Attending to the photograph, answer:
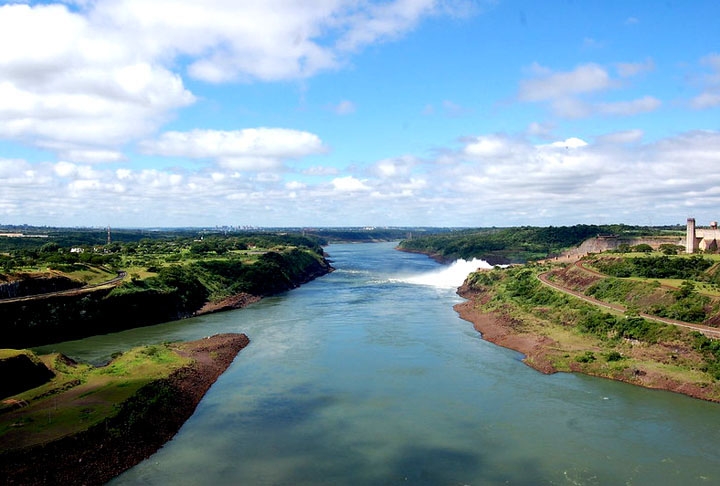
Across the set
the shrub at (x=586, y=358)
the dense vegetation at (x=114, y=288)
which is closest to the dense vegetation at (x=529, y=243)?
the dense vegetation at (x=114, y=288)

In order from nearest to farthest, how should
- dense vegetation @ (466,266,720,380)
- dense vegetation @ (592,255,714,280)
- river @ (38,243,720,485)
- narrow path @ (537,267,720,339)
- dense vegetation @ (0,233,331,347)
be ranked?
river @ (38,243,720,485) < dense vegetation @ (466,266,720,380) < narrow path @ (537,267,720,339) < dense vegetation @ (0,233,331,347) < dense vegetation @ (592,255,714,280)

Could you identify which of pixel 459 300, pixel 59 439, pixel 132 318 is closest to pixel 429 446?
pixel 59 439

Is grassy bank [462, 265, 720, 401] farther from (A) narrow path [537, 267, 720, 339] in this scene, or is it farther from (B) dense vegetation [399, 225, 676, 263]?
(B) dense vegetation [399, 225, 676, 263]

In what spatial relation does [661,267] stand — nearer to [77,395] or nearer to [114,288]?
[77,395]

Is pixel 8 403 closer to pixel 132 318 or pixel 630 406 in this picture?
pixel 132 318

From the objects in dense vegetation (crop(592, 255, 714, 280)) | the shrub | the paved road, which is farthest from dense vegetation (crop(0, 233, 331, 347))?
dense vegetation (crop(592, 255, 714, 280))

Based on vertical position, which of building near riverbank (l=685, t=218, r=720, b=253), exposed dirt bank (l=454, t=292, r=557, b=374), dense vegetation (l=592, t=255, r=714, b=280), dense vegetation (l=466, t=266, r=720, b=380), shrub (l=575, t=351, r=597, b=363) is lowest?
exposed dirt bank (l=454, t=292, r=557, b=374)

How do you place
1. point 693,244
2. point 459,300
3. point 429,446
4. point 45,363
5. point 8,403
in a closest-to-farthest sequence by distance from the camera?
point 429,446, point 8,403, point 45,363, point 693,244, point 459,300
